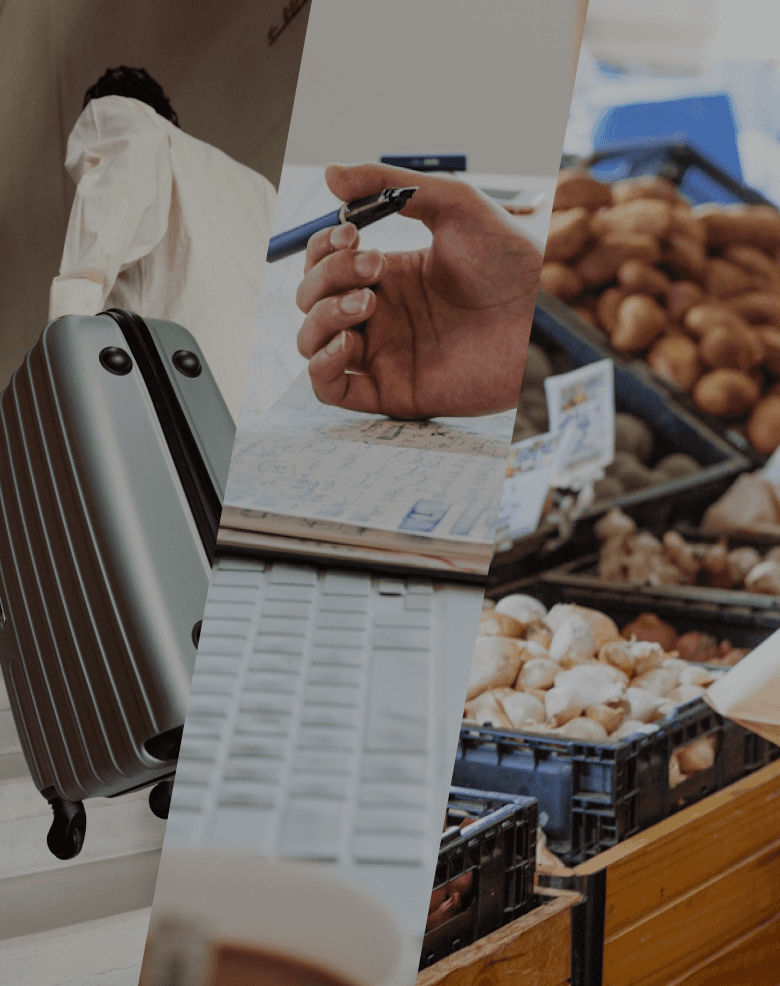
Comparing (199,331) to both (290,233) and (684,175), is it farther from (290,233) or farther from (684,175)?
(684,175)

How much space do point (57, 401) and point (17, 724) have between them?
38 centimetres

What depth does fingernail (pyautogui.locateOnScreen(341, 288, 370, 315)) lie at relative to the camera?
0.92 m

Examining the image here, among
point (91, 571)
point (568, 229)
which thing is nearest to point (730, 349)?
point (568, 229)

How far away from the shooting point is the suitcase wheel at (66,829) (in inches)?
36.2

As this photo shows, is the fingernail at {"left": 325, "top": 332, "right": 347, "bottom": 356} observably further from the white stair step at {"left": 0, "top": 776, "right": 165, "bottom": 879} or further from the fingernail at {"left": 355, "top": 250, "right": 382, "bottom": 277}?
the white stair step at {"left": 0, "top": 776, "right": 165, "bottom": 879}

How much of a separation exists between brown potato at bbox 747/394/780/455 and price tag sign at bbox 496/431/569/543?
13.9 inches

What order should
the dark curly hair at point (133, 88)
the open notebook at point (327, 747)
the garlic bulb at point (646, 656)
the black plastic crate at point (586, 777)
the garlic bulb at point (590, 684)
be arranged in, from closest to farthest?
1. the open notebook at point (327, 747)
2. the dark curly hair at point (133, 88)
3. the black plastic crate at point (586, 777)
4. the garlic bulb at point (590, 684)
5. the garlic bulb at point (646, 656)

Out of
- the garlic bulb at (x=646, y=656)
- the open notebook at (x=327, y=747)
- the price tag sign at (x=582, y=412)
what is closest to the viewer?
the open notebook at (x=327, y=747)

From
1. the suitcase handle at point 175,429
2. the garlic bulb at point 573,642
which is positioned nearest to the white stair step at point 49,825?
the suitcase handle at point 175,429

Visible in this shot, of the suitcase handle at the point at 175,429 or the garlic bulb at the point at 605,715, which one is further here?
the garlic bulb at the point at 605,715

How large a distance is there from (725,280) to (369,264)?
0.85 metres

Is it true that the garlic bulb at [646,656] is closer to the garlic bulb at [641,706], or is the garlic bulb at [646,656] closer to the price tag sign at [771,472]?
the garlic bulb at [641,706]

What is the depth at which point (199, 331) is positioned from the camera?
101cm

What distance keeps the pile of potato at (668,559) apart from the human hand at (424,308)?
0.72 meters
